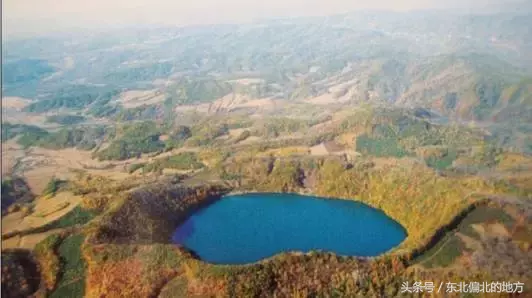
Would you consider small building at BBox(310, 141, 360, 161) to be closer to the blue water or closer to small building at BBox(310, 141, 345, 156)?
small building at BBox(310, 141, 345, 156)

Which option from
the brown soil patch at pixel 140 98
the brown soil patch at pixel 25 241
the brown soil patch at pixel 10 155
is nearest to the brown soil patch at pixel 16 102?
the brown soil patch at pixel 140 98

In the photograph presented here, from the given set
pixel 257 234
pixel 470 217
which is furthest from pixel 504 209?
pixel 257 234

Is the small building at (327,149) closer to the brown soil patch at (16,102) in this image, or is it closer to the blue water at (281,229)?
the blue water at (281,229)

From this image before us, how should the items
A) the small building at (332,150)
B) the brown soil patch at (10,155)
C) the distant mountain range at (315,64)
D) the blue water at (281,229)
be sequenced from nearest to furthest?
the blue water at (281,229)
the brown soil patch at (10,155)
the small building at (332,150)
the distant mountain range at (315,64)

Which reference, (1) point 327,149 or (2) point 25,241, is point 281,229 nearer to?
(2) point 25,241

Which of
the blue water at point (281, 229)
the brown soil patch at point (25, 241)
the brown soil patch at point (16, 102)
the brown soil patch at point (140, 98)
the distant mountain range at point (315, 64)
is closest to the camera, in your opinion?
the brown soil patch at point (25, 241)

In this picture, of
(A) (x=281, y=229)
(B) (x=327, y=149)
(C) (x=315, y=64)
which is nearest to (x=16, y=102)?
(B) (x=327, y=149)

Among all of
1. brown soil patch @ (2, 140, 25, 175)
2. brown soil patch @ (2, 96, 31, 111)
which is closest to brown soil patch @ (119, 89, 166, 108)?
brown soil patch @ (2, 96, 31, 111)

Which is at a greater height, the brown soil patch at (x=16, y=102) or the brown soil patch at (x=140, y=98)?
the brown soil patch at (x=16, y=102)
